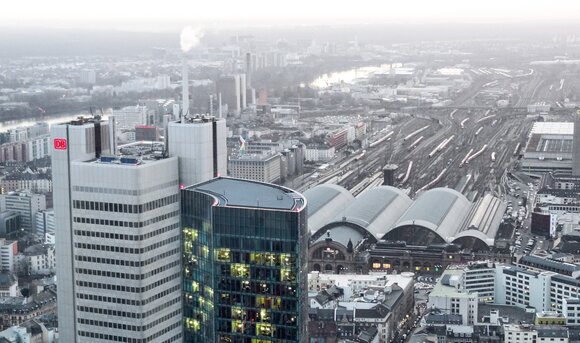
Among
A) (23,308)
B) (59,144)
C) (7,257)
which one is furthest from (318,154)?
(59,144)

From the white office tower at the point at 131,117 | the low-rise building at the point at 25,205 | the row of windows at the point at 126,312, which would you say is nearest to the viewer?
the row of windows at the point at 126,312

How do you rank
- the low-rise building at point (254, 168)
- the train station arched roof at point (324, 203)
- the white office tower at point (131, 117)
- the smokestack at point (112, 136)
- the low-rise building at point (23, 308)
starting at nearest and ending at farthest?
the smokestack at point (112, 136) < the low-rise building at point (23, 308) < the train station arched roof at point (324, 203) < the low-rise building at point (254, 168) < the white office tower at point (131, 117)

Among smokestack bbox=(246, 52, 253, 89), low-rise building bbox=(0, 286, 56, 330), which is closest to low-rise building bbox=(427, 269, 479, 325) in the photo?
low-rise building bbox=(0, 286, 56, 330)

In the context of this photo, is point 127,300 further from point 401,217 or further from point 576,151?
point 576,151

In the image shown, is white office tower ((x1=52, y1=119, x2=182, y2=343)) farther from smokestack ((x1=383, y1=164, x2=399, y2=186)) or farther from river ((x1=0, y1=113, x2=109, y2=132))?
river ((x1=0, y1=113, x2=109, y2=132))

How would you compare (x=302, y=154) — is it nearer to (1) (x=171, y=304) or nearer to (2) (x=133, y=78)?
(2) (x=133, y=78)

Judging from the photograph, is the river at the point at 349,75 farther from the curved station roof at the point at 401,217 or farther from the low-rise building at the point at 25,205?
the low-rise building at the point at 25,205

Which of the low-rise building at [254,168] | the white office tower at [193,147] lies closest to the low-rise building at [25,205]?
the low-rise building at [254,168]
